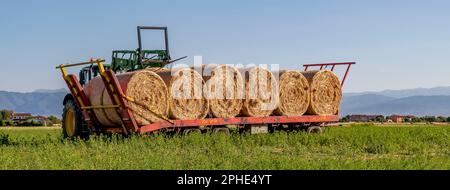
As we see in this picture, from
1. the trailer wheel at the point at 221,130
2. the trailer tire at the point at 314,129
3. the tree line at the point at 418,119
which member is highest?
the trailer wheel at the point at 221,130

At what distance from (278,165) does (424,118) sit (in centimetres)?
A: 2995

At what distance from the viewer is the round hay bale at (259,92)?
17219 mm

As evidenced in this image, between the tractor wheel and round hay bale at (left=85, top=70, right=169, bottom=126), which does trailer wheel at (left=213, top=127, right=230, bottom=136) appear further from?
the tractor wheel

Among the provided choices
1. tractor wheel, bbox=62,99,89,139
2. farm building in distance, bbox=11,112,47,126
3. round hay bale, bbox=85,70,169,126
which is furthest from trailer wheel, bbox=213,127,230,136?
farm building in distance, bbox=11,112,47,126

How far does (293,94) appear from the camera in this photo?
18.3m

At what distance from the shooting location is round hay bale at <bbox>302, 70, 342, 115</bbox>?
1891 cm

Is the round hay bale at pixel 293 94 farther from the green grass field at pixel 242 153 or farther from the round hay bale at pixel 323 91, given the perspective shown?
the green grass field at pixel 242 153

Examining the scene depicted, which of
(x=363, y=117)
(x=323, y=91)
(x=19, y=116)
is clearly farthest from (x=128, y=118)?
(x=19, y=116)

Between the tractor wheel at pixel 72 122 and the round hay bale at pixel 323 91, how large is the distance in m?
6.26

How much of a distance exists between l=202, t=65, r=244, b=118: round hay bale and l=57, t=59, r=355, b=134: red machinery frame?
0.23 metres

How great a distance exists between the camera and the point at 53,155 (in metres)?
12.0

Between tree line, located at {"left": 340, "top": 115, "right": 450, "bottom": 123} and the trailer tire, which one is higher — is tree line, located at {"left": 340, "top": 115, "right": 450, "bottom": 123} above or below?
below

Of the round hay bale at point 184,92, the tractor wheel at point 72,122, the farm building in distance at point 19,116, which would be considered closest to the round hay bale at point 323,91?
the round hay bale at point 184,92

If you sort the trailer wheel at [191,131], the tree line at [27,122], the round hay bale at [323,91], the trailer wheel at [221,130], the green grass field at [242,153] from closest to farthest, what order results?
the green grass field at [242,153]
the trailer wheel at [191,131]
the trailer wheel at [221,130]
the round hay bale at [323,91]
the tree line at [27,122]
